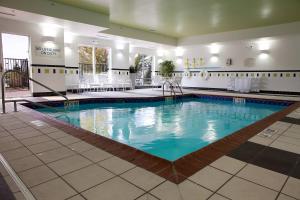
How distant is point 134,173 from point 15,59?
433 inches

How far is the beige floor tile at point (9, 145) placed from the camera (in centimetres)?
226

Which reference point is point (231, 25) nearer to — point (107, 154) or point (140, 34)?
point (140, 34)

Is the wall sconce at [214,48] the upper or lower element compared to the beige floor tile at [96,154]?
upper

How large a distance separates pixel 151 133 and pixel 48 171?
2335mm

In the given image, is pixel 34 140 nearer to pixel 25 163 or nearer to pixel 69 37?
pixel 25 163

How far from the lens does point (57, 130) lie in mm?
2941

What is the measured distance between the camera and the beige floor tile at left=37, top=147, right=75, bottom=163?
198cm

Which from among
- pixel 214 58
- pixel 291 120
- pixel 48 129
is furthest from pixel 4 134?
pixel 214 58

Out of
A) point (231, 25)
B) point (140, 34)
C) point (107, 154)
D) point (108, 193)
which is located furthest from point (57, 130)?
point (231, 25)

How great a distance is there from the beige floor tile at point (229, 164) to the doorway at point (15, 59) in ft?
33.2

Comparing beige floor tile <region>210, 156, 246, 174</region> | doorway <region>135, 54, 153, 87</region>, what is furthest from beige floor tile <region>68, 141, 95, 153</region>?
doorway <region>135, 54, 153, 87</region>

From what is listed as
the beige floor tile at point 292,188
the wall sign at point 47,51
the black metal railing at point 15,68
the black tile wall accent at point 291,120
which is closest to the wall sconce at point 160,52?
the wall sign at point 47,51

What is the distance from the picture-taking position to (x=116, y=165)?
6.07 ft

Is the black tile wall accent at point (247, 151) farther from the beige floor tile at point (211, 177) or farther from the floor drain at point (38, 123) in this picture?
the floor drain at point (38, 123)
